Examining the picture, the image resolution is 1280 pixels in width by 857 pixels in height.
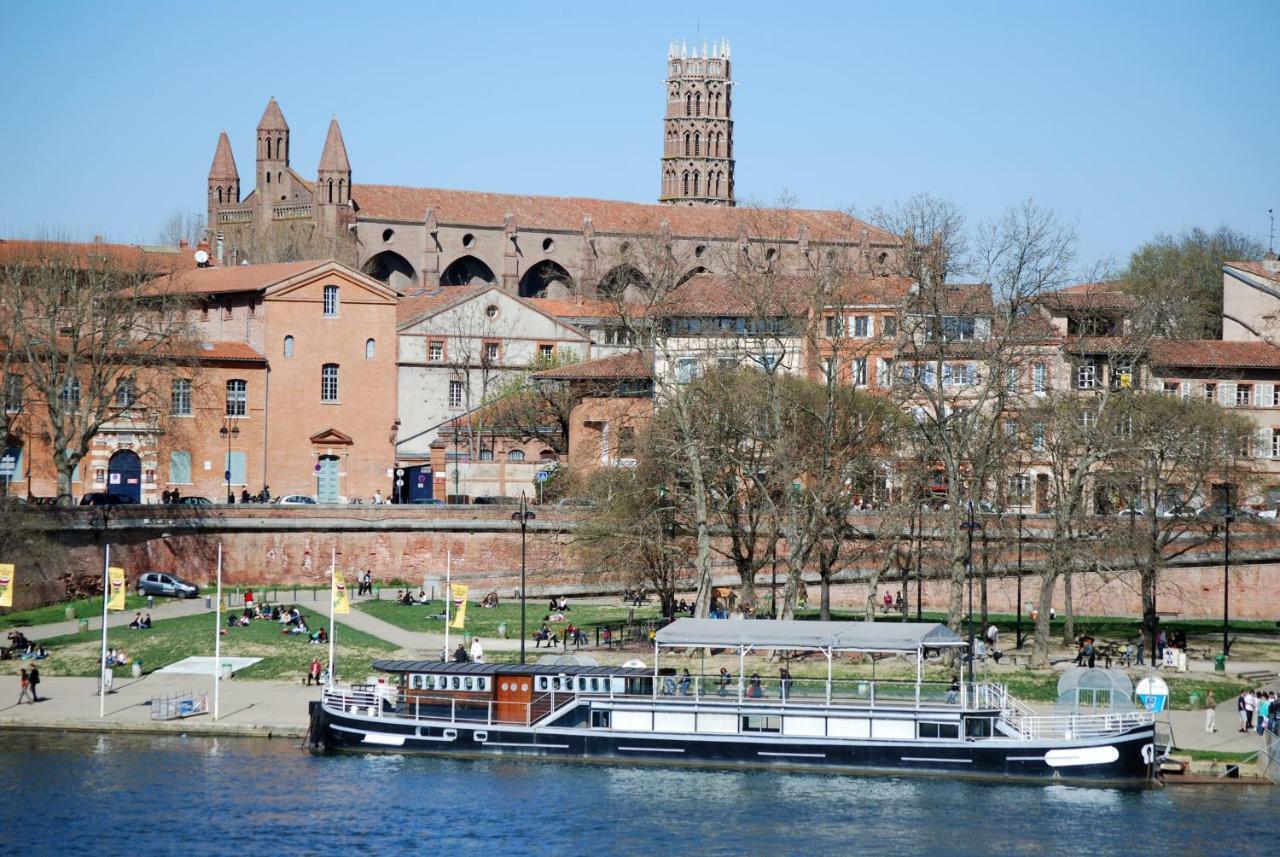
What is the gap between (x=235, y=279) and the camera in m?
90.8

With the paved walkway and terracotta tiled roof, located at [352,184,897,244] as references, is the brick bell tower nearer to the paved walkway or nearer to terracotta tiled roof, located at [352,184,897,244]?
terracotta tiled roof, located at [352,184,897,244]

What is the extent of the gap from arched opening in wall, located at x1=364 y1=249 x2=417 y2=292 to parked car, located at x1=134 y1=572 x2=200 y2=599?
6161cm

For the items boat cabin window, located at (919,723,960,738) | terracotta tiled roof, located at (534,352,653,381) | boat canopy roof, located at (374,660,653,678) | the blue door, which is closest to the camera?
boat cabin window, located at (919,723,960,738)

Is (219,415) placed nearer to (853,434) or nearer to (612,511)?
(612,511)

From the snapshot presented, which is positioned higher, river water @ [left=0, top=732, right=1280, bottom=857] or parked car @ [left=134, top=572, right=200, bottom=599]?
parked car @ [left=134, top=572, right=200, bottom=599]

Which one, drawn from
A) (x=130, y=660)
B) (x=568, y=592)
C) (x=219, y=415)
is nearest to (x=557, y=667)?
(x=130, y=660)

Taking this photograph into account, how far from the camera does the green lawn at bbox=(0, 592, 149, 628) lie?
63719 mm

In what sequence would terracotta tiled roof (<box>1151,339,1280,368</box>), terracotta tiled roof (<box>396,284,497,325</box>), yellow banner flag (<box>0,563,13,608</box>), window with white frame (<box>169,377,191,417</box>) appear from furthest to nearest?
terracotta tiled roof (<box>396,284,497,325</box>) → window with white frame (<box>169,377,191,417</box>) → terracotta tiled roof (<box>1151,339,1280,368</box>) → yellow banner flag (<box>0,563,13,608</box>)

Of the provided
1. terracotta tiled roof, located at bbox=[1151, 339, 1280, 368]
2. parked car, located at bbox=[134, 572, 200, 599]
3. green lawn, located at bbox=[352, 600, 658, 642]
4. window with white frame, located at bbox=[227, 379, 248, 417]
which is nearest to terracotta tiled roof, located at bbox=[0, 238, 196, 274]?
window with white frame, located at bbox=[227, 379, 248, 417]

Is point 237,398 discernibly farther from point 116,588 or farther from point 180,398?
point 116,588

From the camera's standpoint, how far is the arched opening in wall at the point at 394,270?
429ft

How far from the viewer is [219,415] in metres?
84.6

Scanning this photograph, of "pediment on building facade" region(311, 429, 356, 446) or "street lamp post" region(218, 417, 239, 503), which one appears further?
"pediment on building facade" region(311, 429, 356, 446)

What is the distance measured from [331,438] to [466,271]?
4856 centimetres
